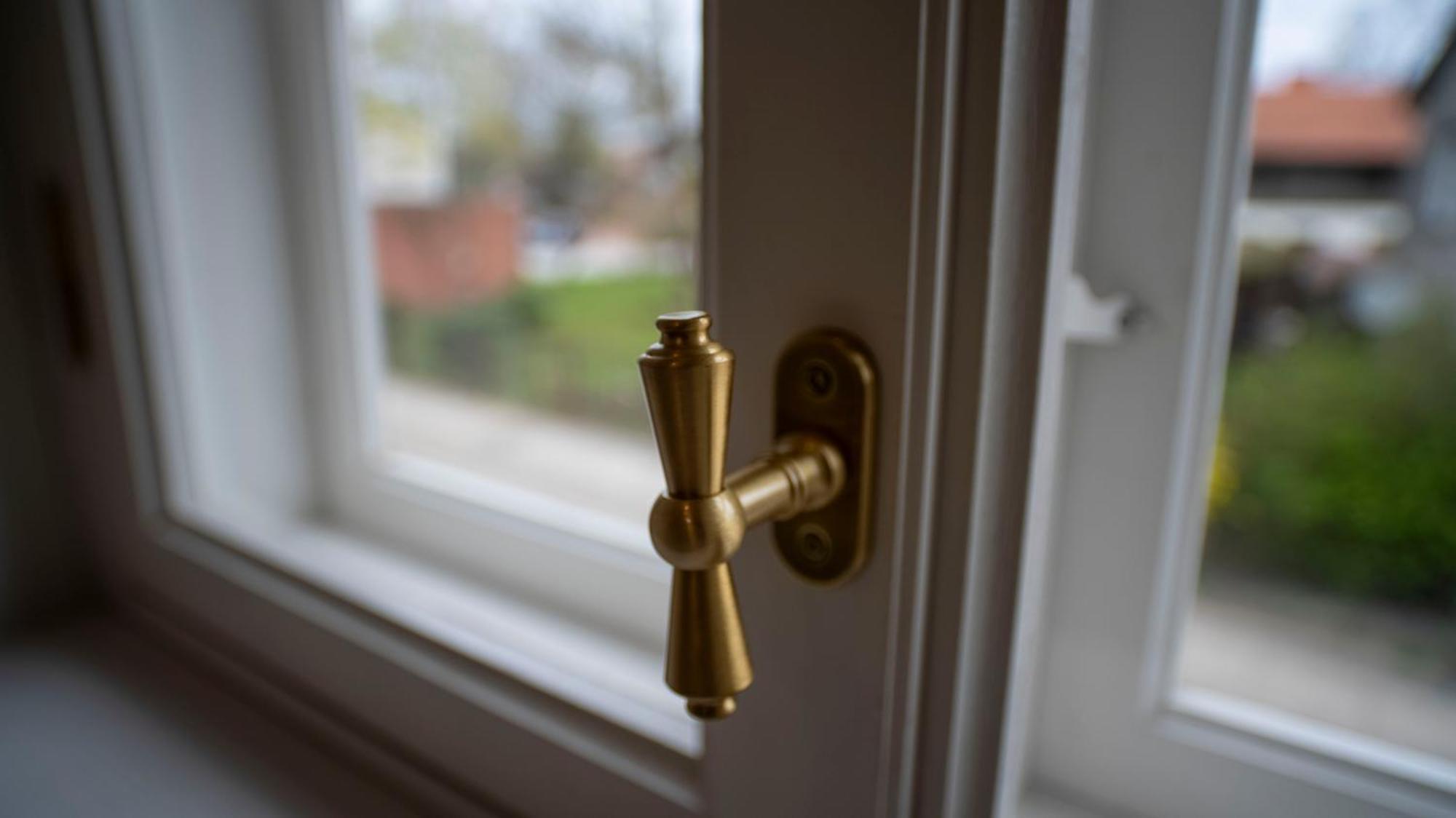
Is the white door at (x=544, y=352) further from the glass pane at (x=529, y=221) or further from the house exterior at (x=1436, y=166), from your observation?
the house exterior at (x=1436, y=166)

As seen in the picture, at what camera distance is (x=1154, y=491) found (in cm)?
46

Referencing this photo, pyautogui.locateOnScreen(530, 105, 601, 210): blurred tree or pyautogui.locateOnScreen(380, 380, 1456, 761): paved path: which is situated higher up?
pyautogui.locateOnScreen(530, 105, 601, 210): blurred tree

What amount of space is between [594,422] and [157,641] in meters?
0.43

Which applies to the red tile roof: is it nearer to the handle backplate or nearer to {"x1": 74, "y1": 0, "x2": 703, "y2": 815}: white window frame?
the handle backplate

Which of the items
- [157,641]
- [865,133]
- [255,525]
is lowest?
[157,641]

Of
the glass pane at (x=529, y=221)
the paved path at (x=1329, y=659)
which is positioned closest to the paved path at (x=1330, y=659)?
the paved path at (x=1329, y=659)

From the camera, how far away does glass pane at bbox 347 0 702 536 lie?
753mm

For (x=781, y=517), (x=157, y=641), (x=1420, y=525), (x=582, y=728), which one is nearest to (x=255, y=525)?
(x=157, y=641)

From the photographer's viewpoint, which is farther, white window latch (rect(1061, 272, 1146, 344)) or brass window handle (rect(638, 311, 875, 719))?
white window latch (rect(1061, 272, 1146, 344))

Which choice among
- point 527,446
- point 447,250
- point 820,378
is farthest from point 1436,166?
point 447,250

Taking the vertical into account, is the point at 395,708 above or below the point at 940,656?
below

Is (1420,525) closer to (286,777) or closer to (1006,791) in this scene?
(1006,791)

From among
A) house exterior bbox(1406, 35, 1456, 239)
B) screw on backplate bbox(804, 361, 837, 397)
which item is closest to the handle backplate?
screw on backplate bbox(804, 361, 837, 397)

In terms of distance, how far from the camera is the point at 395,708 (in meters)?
0.56
